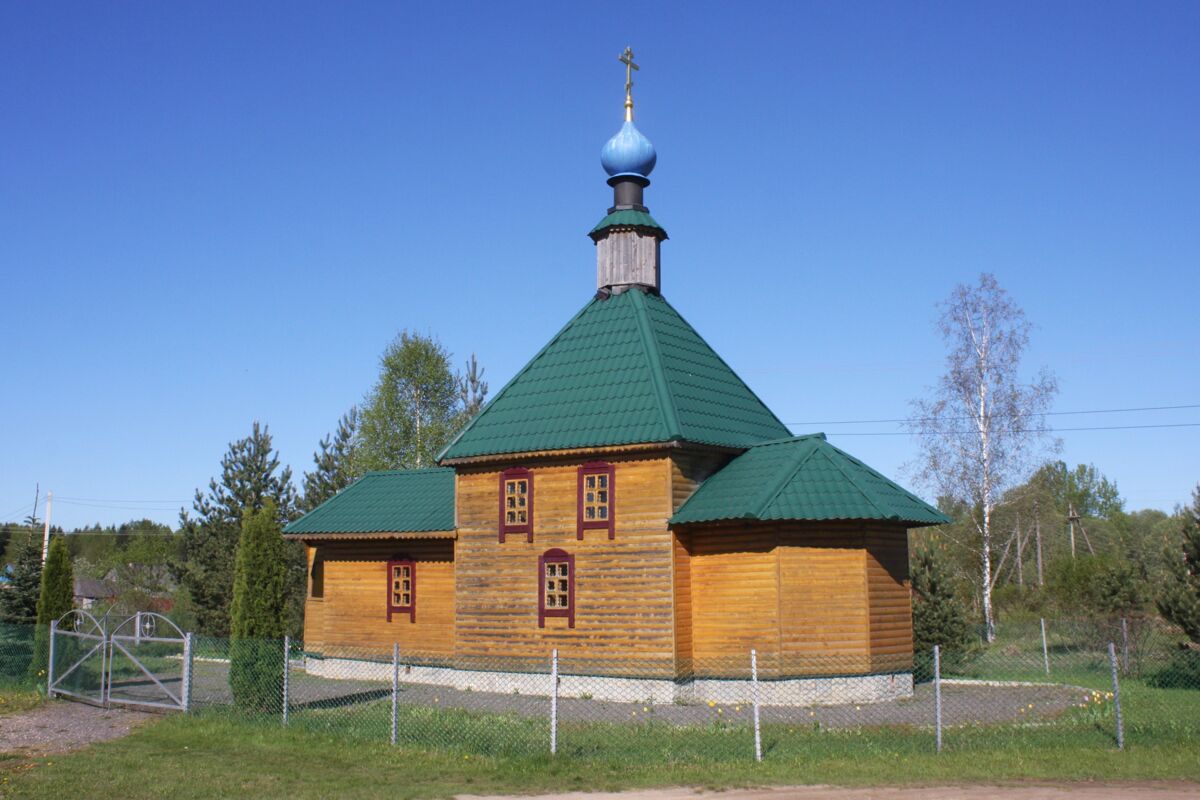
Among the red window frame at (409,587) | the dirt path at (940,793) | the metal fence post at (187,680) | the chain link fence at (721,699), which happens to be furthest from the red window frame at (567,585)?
the dirt path at (940,793)

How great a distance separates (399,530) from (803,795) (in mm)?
14395

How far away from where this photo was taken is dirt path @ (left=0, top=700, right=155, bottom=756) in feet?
44.7

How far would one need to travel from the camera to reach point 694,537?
18.9m

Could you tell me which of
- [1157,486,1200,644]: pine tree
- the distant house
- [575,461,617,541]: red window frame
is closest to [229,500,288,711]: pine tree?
[575,461,617,541]: red window frame

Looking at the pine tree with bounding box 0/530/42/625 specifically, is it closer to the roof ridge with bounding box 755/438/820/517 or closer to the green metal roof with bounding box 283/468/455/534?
the green metal roof with bounding box 283/468/455/534

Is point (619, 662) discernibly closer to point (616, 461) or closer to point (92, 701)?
point (616, 461)

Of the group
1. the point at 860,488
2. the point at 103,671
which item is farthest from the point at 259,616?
the point at 860,488

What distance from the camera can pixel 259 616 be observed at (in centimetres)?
1620

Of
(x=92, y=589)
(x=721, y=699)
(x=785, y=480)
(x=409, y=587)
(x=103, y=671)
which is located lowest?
(x=92, y=589)

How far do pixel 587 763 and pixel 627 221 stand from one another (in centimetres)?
1409

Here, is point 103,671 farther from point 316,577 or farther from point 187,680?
point 316,577

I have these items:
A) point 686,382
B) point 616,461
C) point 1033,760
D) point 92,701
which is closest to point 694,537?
point 616,461

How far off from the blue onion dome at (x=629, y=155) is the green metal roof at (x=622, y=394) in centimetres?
308

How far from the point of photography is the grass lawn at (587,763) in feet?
35.1
